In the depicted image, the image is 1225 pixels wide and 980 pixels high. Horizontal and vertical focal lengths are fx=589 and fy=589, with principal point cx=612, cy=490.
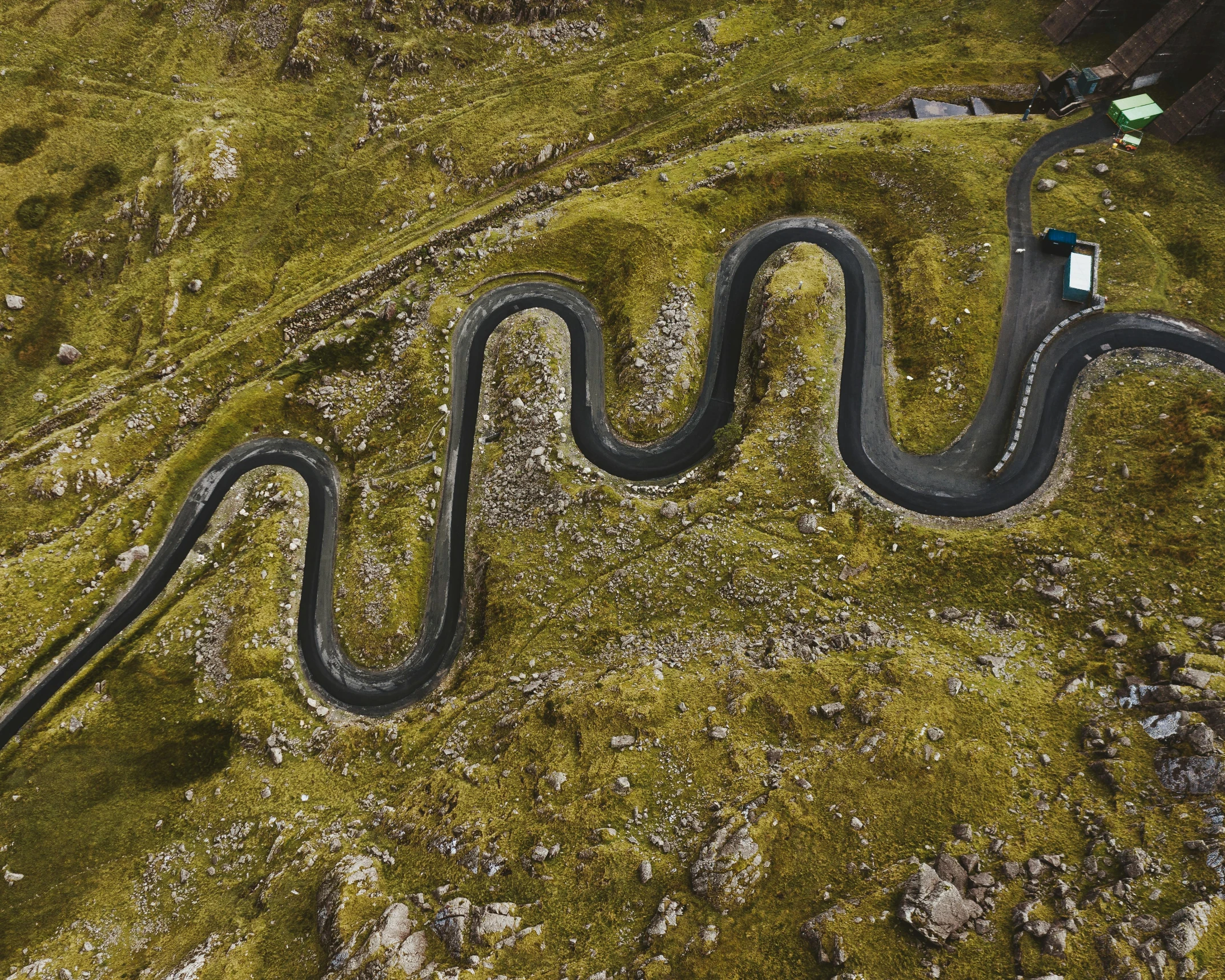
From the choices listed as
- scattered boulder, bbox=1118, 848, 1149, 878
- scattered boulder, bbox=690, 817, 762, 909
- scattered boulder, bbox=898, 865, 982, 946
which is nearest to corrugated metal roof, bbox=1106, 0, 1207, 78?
scattered boulder, bbox=1118, 848, 1149, 878

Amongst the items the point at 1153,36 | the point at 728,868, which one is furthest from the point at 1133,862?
the point at 1153,36

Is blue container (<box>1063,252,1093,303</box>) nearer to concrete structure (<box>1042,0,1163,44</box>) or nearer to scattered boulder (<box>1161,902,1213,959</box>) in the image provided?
concrete structure (<box>1042,0,1163,44</box>)

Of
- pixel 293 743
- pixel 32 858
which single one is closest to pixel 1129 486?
pixel 293 743

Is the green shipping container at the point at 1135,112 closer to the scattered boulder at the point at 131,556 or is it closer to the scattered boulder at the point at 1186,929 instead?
the scattered boulder at the point at 1186,929

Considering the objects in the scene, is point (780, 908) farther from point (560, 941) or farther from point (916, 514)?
point (916, 514)

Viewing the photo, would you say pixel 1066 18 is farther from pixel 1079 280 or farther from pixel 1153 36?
pixel 1079 280

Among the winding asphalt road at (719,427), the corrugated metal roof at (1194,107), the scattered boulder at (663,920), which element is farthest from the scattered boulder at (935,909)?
the corrugated metal roof at (1194,107)
